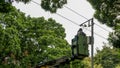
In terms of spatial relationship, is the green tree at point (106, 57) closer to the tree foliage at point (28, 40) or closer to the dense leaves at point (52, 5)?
the tree foliage at point (28, 40)

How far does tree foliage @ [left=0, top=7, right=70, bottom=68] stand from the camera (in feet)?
119

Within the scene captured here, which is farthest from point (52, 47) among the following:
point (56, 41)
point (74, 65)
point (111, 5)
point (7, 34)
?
point (111, 5)

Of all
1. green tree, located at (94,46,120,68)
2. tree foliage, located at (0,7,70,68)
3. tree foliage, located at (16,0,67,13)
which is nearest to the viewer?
tree foliage, located at (16,0,67,13)

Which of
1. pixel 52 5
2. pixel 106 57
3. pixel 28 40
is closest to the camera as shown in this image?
pixel 52 5

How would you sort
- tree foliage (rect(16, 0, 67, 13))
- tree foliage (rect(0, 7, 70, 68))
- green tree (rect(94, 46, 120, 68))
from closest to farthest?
tree foliage (rect(16, 0, 67, 13)), tree foliage (rect(0, 7, 70, 68)), green tree (rect(94, 46, 120, 68))

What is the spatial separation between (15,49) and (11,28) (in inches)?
104

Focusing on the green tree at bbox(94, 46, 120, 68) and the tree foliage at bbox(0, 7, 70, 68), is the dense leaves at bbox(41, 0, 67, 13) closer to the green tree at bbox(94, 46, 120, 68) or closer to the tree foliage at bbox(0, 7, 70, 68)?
the tree foliage at bbox(0, 7, 70, 68)

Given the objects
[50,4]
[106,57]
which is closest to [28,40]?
[50,4]

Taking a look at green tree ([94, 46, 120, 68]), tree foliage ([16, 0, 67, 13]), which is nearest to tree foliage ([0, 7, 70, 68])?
tree foliage ([16, 0, 67, 13])

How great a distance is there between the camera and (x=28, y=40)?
4166 cm

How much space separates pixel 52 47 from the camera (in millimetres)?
41188

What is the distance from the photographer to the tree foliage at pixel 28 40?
119 feet

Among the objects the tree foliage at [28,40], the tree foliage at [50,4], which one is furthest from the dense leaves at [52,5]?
the tree foliage at [28,40]

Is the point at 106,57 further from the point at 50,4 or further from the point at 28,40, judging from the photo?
the point at 50,4
